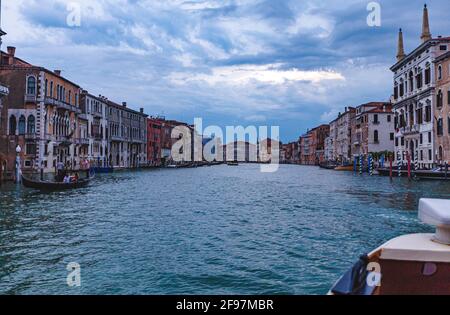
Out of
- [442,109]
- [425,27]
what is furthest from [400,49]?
[442,109]

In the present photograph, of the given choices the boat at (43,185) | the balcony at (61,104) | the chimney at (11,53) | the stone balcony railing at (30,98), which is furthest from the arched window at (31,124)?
the boat at (43,185)

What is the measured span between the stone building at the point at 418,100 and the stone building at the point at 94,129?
33408mm

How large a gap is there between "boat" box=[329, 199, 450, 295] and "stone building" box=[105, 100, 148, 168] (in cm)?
5386

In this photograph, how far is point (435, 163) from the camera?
32594mm

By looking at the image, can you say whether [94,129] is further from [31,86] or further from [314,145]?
[314,145]

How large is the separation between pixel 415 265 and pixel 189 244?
5792 millimetres

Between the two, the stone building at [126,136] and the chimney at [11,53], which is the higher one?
the chimney at [11,53]

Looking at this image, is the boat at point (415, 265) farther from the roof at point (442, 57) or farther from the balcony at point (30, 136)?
the balcony at point (30, 136)

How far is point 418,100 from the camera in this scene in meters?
37.3

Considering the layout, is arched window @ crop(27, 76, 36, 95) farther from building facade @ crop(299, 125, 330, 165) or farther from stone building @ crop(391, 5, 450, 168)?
building facade @ crop(299, 125, 330, 165)

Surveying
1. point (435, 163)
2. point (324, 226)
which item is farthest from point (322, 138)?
point (324, 226)

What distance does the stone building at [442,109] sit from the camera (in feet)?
103

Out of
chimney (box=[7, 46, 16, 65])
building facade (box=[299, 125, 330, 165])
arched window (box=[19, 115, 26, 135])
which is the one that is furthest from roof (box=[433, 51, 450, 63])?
building facade (box=[299, 125, 330, 165])

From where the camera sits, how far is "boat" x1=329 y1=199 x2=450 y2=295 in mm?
3426
